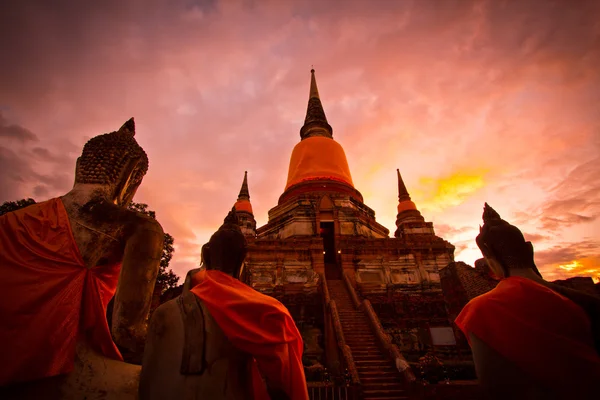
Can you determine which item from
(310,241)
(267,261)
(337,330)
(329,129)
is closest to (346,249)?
(310,241)

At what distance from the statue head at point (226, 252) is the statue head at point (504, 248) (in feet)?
7.47

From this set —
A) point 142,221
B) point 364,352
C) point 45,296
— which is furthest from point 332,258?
point 45,296

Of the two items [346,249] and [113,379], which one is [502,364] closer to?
[113,379]

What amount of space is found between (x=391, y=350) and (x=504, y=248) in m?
9.02

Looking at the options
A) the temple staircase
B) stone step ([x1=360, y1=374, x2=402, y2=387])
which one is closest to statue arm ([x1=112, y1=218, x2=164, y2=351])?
the temple staircase

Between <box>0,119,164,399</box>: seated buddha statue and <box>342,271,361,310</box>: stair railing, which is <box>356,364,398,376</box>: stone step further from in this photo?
<box>0,119,164,399</box>: seated buddha statue

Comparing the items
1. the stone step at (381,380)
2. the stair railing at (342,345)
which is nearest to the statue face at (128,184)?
the stair railing at (342,345)

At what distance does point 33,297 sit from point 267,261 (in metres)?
17.7

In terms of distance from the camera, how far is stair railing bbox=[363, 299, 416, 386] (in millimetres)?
9016

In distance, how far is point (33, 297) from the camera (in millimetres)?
1944

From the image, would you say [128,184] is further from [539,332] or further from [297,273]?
[297,273]

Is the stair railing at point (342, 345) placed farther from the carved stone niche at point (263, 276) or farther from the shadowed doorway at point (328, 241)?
the shadowed doorway at point (328, 241)

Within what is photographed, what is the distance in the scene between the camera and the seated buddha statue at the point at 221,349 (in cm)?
189

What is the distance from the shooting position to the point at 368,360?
10.5 metres
